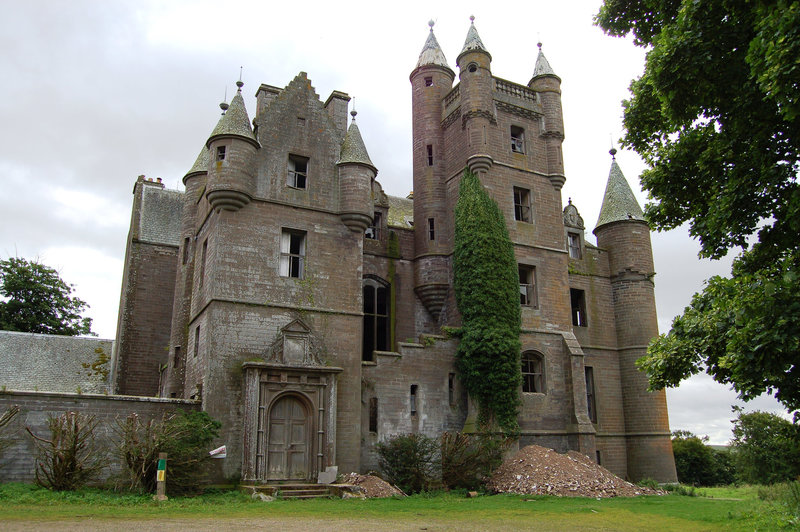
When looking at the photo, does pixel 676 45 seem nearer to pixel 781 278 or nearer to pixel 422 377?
pixel 781 278

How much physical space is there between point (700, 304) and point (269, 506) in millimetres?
11396

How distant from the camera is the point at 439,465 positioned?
72.9 ft

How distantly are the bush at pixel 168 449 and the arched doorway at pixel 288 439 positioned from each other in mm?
2220

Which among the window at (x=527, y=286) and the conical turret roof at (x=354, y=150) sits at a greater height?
the conical turret roof at (x=354, y=150)

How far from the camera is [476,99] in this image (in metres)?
27.4

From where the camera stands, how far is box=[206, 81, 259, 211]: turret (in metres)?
21.8

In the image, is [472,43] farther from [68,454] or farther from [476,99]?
[68,454]

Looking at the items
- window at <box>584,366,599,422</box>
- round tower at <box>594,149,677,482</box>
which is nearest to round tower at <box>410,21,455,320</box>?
window at <box>584,366,599,422</box>

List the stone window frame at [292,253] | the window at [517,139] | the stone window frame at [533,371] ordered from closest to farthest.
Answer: the stone window frame at [292,253] < the stone window frame at [533,371] < the window at [517,139]

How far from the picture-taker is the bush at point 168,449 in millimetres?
17172

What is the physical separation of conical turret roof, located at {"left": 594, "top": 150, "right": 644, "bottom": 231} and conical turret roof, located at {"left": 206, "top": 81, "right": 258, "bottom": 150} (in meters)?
18.3

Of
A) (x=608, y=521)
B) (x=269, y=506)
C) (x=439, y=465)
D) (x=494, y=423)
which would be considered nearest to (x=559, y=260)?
(x=494, y=423)

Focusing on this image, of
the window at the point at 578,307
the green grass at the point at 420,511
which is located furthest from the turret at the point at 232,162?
the window at the point at 578,307

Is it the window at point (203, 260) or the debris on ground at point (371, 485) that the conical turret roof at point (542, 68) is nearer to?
the window at point (203, 260)
